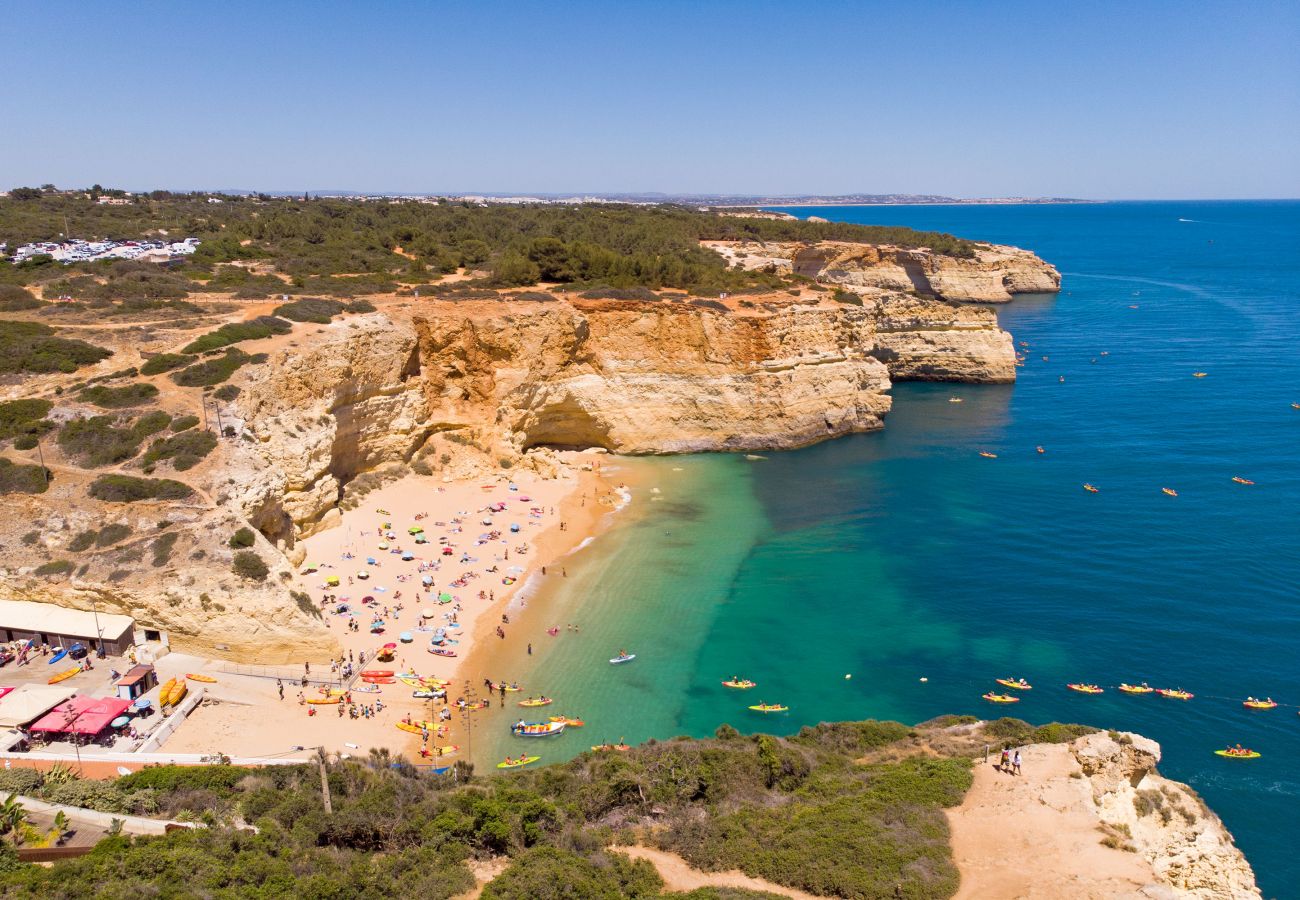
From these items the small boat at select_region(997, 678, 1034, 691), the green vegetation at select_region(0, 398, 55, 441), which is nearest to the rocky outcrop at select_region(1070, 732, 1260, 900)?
the small boat at select_region(997, 678, 1034, 691)

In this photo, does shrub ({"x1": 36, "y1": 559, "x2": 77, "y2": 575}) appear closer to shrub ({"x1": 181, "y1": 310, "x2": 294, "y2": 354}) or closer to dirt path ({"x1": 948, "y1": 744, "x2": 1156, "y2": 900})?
shrub ({"x1": 181, "y1": 310, "x2": 294, "y2": 354})

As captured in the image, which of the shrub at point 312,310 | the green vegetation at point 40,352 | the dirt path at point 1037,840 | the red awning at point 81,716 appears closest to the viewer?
the dirt path at point 1037,840

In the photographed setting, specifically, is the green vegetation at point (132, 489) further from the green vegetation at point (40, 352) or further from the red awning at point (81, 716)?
the green vegetation at point (40, 352)

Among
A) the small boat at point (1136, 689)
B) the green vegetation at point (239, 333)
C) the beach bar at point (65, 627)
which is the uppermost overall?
the green vegetation at point (239, 333)

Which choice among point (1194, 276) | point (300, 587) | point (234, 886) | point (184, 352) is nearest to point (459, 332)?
point (184, 352)

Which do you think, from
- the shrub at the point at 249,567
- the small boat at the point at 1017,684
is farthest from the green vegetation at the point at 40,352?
the small boat at the point at 1017,684
